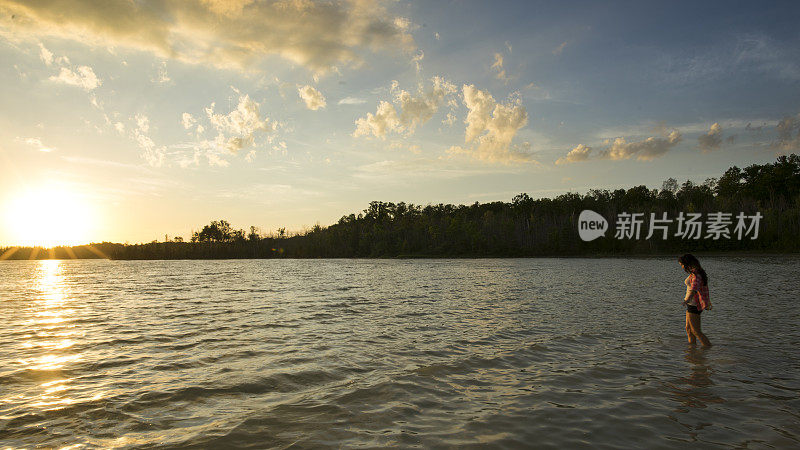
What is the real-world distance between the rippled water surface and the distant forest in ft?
337

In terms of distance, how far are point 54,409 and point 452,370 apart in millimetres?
8220

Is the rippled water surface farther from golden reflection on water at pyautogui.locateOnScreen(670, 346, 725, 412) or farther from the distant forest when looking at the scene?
the distant forest

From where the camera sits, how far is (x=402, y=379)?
32.8 feet

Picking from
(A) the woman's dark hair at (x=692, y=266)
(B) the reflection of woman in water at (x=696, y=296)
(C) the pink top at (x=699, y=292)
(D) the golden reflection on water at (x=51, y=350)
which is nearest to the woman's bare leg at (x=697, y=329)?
(B) the reflection of woman in water at (x=696, y=296)

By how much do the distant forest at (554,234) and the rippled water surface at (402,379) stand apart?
337 ft

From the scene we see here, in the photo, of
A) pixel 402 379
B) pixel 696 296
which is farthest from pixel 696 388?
pixel 402 379

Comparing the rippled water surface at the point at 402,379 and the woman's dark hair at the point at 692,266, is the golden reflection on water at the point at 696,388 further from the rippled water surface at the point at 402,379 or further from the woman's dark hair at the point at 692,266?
the woman's dark hair at the point at 692,266

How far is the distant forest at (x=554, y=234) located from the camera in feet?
346

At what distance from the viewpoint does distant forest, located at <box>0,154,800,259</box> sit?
105312 mm

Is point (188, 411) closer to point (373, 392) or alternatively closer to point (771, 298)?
point (373, 392)

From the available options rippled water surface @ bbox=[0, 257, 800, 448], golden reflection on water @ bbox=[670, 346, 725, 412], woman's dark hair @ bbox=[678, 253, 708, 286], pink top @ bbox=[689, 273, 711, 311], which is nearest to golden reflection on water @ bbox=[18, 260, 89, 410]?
rippled water surface @ bbox=[0, 257, 800, 448]

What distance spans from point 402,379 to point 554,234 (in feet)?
377

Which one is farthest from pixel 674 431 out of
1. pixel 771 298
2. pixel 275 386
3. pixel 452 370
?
pixel 771 298

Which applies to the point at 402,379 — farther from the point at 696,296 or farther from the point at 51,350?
the point at 51,350
